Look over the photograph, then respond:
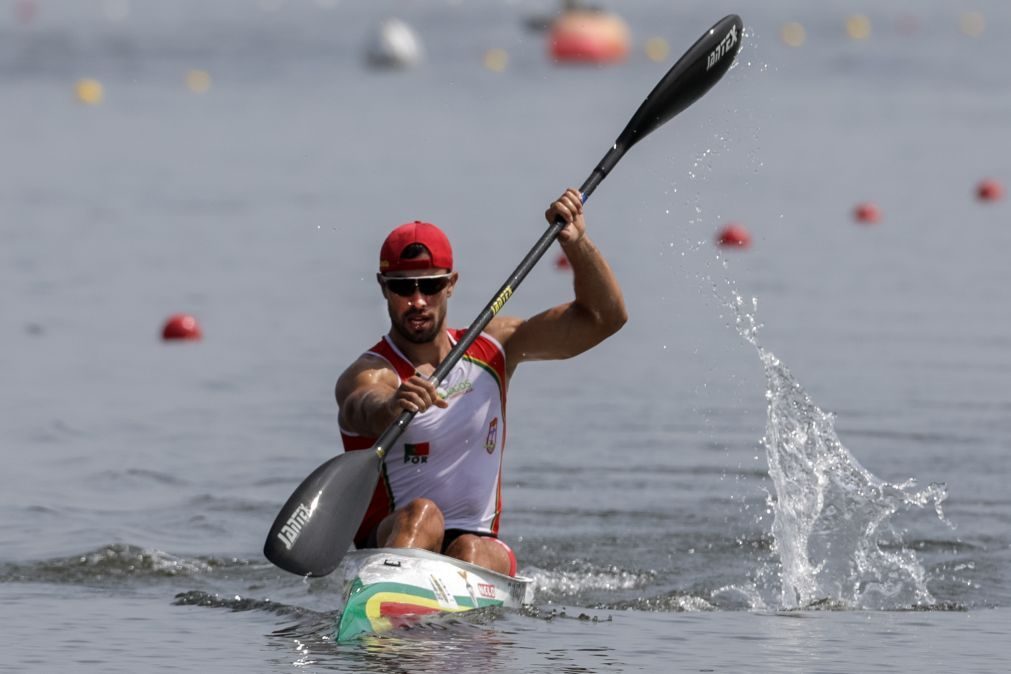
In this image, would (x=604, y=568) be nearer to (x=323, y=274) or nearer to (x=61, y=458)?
(x=61, y=458)

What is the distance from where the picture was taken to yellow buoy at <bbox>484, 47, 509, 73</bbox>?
4903 cm

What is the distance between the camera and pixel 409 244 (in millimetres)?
8047

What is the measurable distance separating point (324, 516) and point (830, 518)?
3.43 metres

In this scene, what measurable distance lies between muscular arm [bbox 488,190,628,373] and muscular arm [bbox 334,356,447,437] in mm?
586

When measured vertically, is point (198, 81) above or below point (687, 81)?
above

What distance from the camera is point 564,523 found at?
10891mm

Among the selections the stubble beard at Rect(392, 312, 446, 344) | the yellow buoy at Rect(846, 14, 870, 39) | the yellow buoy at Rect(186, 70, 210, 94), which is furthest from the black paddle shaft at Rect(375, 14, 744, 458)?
the yellow buoy at Rect(846, 14, 870, 39)

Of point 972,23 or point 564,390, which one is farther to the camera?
point 972,23

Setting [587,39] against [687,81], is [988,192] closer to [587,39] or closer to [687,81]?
[687,81]

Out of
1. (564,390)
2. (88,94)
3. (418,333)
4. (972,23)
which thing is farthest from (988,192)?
(972,23)

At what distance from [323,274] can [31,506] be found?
8468 mm

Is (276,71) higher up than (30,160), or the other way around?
(276,71)

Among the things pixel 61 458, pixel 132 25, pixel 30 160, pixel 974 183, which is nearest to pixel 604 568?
pixel 61 458

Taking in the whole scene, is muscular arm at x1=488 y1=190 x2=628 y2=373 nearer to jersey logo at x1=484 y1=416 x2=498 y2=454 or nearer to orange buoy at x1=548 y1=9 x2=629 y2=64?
jersey logo at x1=484 y1=416 x2=498 y2=454
